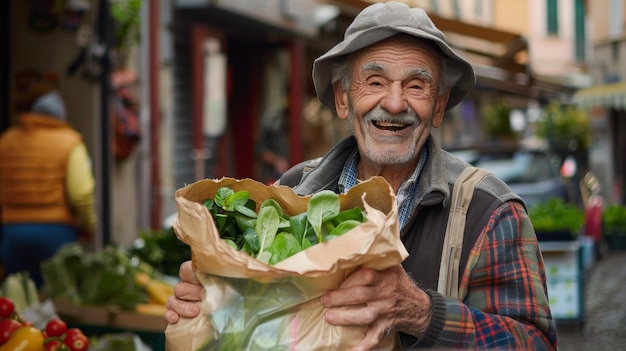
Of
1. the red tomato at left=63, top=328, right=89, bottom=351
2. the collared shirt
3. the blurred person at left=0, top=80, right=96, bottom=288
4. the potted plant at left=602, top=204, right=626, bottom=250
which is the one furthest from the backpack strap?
the potted plant at left=602, top=204, right=626, bottom=250

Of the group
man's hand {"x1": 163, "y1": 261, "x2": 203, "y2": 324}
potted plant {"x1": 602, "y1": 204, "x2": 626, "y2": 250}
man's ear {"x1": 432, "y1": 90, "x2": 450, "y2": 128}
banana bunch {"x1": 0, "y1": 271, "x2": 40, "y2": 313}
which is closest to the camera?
man's hand {"x1": 163, "y1": 261, "x2": 203, "y2": 324}

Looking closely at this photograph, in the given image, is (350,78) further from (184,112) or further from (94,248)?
(184,112)

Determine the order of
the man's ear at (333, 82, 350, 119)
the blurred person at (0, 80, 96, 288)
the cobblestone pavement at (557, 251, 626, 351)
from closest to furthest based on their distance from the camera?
1. the man's ear at (333, 82, 350, 119)
2. the blurred person at (0, 80, 96, 288)
3. the cobblestone pavement at (557, 251, 626, 351)

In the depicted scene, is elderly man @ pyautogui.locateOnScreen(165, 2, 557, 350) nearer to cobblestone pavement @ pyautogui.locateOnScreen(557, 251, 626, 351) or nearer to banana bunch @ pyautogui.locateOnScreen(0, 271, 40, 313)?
banana bunch @ pyautogui.locateOnScreen(0, 271, 40, 313)

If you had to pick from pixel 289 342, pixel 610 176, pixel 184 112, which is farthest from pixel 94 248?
pixel 610 176

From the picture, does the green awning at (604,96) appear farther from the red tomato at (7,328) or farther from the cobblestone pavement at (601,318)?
the red tomato at (7,328)

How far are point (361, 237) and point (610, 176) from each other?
2931cm

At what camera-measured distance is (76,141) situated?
746 centimetres

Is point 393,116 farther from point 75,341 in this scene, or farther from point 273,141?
point 273,141

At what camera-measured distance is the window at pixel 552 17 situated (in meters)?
44.0

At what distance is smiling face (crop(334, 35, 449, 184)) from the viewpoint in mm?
2807

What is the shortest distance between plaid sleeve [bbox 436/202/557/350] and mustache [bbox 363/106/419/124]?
0.35m

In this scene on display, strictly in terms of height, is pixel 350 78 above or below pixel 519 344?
above

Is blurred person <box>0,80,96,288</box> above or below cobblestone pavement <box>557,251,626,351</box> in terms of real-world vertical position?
above
